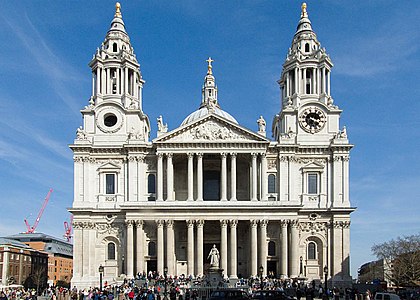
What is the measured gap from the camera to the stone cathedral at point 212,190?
69.9 m

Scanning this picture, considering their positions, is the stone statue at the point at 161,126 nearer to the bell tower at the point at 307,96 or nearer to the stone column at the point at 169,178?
the stone column at the point at 169,178

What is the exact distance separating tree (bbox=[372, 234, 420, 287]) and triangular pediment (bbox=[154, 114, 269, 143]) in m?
36.6

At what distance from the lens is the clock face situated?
250 ft

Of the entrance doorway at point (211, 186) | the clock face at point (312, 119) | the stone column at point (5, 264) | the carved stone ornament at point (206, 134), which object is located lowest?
the stone column at point (5, 264)

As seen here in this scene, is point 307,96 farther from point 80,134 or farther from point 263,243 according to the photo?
point 80,134

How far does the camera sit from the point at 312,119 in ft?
251

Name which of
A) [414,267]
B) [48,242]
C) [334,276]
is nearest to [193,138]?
[334,276]

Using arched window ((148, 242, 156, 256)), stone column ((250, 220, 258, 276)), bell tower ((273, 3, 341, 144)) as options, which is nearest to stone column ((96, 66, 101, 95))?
arched window ((148, 242, 156, 256))

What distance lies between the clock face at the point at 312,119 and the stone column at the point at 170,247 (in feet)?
68.8

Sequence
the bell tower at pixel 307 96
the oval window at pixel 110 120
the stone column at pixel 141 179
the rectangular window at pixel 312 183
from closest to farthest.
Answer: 1. the stone column at pixel 141 179
2. the rectangular window at pixel 312 183
3. the bell tower at pixel 307 96
4. the oval window at pixel 110 120

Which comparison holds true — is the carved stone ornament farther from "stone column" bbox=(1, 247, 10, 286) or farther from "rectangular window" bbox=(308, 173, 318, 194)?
"stone column" bbox=(1, 247, 10, 286)

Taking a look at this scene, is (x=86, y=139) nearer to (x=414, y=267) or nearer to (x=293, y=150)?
(x=293, y=150)

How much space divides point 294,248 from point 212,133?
1665 centimetres

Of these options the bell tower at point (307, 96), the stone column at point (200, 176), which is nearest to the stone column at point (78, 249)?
the stone column at point (200, 176)
